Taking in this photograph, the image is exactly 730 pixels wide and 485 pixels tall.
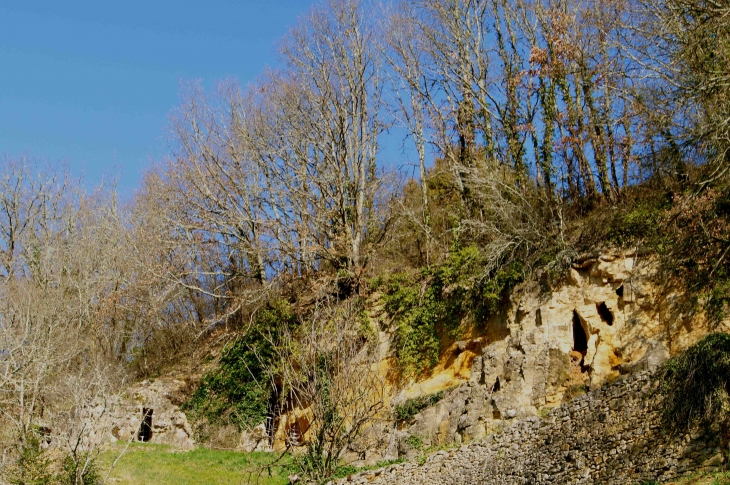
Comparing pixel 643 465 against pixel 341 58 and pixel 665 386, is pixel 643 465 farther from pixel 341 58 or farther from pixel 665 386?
pixel 341 58

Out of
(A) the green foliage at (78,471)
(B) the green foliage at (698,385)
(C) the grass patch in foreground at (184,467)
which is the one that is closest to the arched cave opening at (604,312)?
(B) the green foliage at (698,385)

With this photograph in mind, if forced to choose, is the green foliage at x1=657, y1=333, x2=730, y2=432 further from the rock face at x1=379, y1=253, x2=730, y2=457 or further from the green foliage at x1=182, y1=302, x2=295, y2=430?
the green foliage at x1=182, y1=302, x2=295, y2=430

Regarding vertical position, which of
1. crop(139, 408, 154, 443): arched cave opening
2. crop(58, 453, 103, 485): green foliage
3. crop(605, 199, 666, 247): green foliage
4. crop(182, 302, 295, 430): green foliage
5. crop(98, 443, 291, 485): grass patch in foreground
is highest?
crop(605, 199, 666, 247): green foliage

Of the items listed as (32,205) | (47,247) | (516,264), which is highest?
(32,205)

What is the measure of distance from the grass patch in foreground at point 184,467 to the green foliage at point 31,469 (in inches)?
68.6

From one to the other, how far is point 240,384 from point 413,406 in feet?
24.2

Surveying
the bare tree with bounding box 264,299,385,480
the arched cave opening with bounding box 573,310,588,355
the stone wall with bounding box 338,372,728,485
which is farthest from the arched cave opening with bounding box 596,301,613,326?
the bare tree with bounding box 264,299,385,480

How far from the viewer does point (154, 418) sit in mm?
25312

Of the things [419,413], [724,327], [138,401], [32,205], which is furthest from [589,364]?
[32,205]

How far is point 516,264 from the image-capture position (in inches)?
833

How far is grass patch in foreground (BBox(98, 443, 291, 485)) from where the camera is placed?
19562 millimetres

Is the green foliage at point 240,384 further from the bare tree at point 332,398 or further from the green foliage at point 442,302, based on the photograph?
the bare tree at point 332,398

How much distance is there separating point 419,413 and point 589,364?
13.4 ft

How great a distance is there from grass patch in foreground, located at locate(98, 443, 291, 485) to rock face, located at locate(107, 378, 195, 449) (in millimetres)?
1381
